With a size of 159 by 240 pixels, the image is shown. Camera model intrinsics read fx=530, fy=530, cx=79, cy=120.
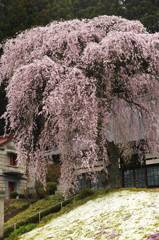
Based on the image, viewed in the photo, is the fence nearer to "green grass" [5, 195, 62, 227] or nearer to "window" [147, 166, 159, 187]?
"green grass" [5, 195, 62, 227]

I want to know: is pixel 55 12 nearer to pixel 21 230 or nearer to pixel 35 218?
pixel 35 218

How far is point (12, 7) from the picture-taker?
64.6 meters

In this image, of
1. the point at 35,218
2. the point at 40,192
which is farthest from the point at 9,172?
the point at 35,218

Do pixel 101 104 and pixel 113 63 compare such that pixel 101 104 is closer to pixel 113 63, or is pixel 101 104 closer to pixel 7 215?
pixel 113 63

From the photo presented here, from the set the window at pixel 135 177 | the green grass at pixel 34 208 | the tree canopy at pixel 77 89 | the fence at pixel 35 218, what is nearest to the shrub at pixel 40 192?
the green grass at pixel 34 208

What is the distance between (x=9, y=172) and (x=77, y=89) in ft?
97.0

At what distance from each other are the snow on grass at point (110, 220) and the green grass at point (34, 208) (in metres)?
5.22

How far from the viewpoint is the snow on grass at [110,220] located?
21594mm

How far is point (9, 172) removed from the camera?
5591cm

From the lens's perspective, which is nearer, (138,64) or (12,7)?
(138,64)

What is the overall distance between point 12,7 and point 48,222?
41541 millimetres

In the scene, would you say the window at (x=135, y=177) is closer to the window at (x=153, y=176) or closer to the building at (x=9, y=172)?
the window at (x=153, y=176)

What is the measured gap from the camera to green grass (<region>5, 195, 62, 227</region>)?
32903 mm

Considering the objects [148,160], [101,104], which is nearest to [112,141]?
[101,104]
